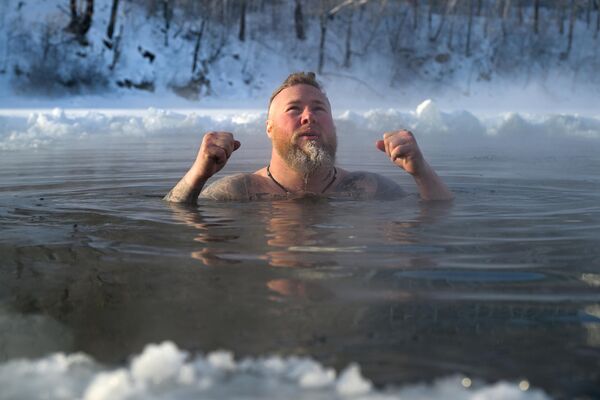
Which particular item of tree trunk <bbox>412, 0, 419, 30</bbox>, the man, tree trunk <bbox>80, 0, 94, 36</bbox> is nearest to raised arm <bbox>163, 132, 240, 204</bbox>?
the man

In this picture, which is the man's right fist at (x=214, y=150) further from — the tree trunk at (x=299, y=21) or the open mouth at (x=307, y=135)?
the tree trunk at (x=299, y=21)

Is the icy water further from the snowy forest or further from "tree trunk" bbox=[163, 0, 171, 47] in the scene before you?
"tree trunk" bbox=[163, 0, 171, 47]

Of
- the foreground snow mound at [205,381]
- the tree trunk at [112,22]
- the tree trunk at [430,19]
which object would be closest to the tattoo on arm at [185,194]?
the foreground snow mound at [205,381]

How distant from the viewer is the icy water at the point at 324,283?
5.44 ft

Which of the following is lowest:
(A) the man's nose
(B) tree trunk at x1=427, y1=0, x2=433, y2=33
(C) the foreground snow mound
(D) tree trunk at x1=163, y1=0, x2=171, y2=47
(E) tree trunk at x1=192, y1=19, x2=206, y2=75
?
Answer: (C) the foreground snow mound

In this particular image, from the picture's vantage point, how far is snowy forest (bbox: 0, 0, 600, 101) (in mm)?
27844

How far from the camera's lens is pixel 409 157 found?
4355 mm

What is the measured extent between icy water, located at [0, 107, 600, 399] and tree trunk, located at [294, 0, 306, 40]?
30.1 m

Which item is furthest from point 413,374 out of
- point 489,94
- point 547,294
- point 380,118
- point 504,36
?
point 504,36

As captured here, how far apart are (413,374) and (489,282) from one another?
3.03ft

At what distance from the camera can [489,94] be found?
33.4m

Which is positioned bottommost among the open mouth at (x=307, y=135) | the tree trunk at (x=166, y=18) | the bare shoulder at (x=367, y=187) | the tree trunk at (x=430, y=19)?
the bare shoulder at (x=367, y=187)

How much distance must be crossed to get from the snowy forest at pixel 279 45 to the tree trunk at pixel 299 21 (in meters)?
0.07

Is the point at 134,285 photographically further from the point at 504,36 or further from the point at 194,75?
the point at 504,36
